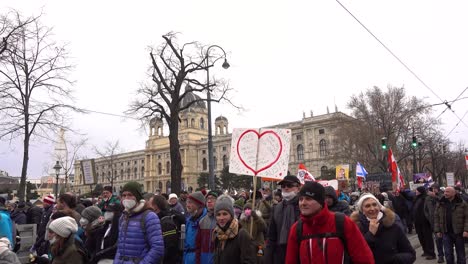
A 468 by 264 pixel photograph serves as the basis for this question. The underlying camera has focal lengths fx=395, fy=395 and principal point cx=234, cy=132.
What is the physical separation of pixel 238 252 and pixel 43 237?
172 inches

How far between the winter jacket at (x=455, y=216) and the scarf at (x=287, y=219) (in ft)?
15.1

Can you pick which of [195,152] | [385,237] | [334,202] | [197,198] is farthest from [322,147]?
[385,237]

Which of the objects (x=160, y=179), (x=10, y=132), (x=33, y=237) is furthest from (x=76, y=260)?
(x=160, y=179)

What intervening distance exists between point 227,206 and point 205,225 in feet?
2.35

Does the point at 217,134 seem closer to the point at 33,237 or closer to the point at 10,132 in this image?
the point at 10,132

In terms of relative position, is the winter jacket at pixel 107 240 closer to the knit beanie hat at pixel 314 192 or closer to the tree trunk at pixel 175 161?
the knit beanie hat at pixel 314 192

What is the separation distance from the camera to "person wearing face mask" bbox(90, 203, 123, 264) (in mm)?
4688

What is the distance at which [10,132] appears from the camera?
18.0 meters

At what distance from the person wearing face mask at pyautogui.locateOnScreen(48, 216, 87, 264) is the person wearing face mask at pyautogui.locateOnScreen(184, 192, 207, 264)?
139cm

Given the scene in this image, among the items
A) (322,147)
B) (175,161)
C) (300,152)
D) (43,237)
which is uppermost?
(322,147)

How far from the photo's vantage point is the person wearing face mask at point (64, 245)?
12.7 feet

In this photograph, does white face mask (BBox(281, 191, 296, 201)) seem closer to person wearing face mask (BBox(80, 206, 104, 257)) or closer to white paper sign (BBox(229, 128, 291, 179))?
white paper sign (BBox(229, 128, 291, 179))

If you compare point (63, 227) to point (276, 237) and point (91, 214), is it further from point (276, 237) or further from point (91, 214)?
point (276, 237)

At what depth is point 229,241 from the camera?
410cm
